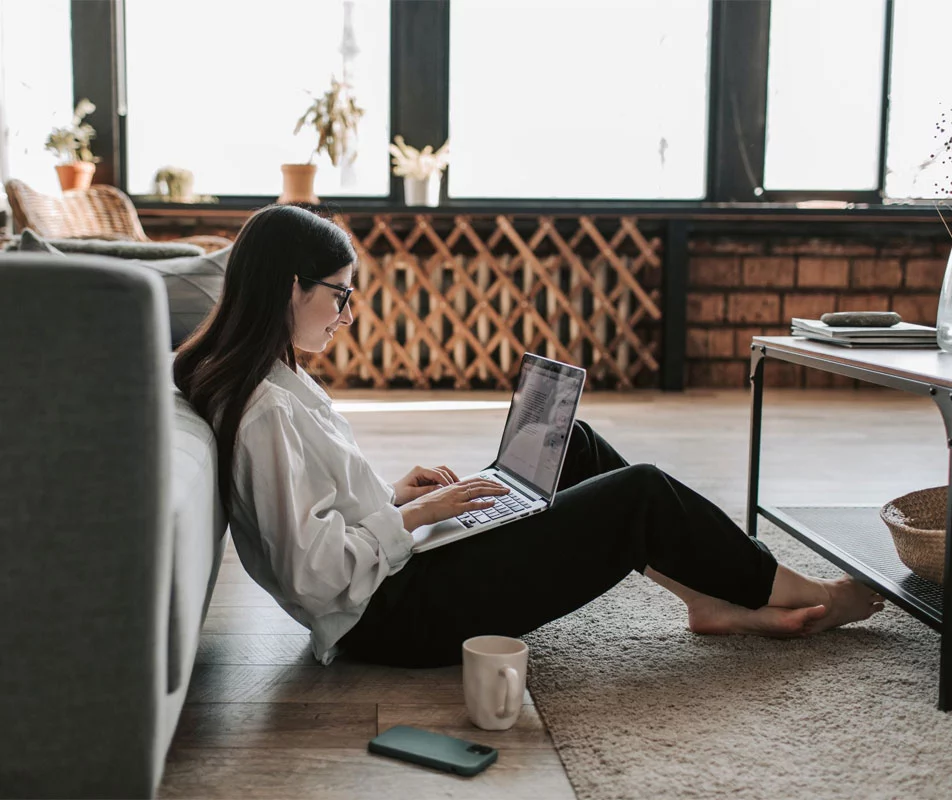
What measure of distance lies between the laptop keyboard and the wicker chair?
180 cm

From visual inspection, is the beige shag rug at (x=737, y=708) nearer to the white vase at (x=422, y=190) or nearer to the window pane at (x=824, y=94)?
the white vase at (x=422, y=190)

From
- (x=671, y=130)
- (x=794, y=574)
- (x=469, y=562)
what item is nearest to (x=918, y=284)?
(x=671, y=130)

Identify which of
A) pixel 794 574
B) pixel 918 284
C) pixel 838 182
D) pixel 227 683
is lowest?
pixel 227 683

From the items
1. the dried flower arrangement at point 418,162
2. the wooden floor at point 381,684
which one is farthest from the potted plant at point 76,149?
the wooden floor at point 381,684

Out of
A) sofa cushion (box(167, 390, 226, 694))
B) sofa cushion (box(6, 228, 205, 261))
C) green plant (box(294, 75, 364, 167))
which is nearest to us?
sofa cushion (box(167, 390, 226, 694))

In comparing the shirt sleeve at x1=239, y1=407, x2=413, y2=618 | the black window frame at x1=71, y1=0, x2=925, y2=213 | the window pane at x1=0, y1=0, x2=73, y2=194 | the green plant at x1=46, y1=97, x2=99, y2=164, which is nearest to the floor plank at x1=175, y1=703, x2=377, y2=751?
the shirt sleeve at x1=239, y1=407, x2=413, y2=618

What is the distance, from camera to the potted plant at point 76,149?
420 centimetres

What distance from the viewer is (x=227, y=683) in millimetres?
1417

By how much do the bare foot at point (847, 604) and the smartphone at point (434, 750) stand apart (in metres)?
0.61

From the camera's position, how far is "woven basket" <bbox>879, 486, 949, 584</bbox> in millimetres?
1487

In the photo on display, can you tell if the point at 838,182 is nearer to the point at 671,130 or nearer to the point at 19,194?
the point at 671,130

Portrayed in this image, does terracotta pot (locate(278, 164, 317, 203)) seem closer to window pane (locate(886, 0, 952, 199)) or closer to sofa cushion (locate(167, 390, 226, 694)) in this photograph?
window pane (locate(886, 0, 952, 199))

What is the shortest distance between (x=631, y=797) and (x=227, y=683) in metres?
0.59

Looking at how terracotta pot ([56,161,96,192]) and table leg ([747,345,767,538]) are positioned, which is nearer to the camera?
table leg ([747,345,767,538])
